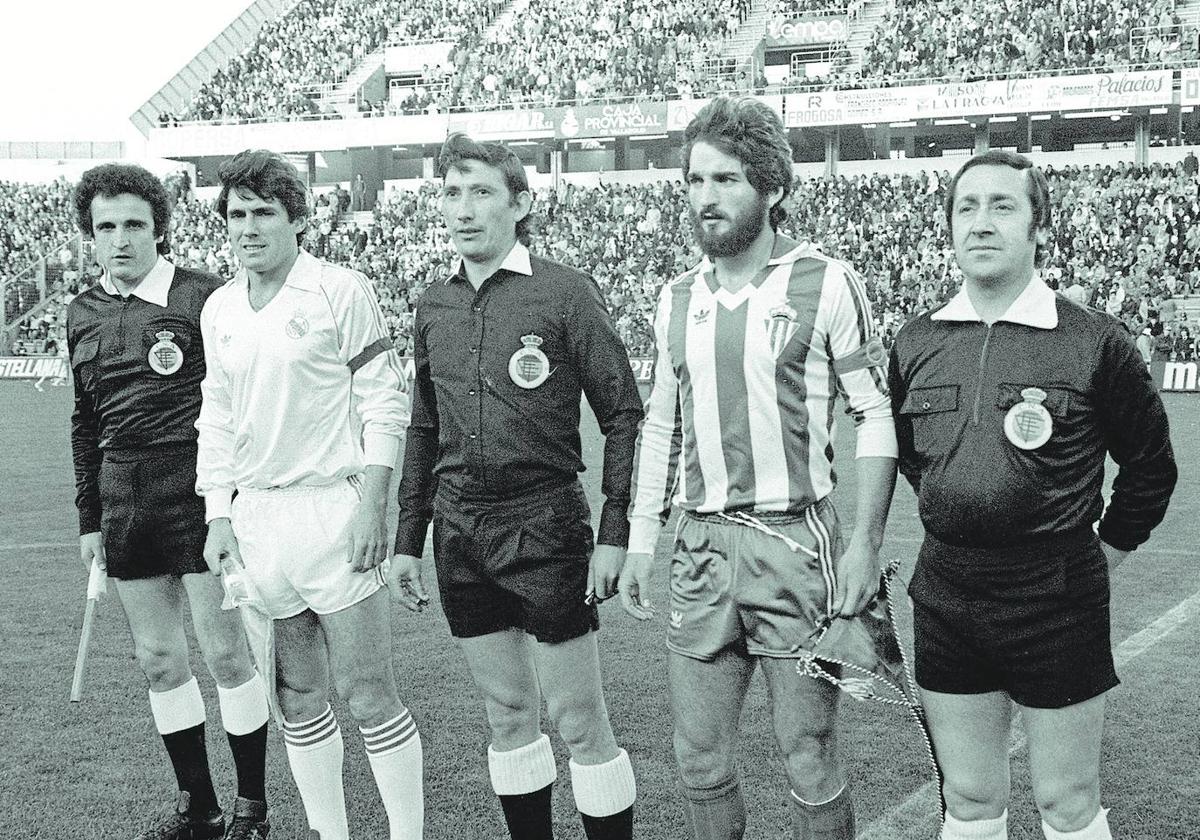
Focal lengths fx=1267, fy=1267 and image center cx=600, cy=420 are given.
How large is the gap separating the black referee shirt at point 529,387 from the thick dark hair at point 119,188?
143cm

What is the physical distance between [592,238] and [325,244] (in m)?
8.35

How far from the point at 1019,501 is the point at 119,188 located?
3.18m

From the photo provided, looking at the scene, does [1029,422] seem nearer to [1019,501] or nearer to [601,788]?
[1019,501]

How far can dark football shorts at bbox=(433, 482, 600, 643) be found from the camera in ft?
11.6

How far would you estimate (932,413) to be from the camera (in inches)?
120

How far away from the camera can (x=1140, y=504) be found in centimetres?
308

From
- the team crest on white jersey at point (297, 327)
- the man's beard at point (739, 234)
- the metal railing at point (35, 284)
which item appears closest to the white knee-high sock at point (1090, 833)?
the man's beard at point (739, 234)

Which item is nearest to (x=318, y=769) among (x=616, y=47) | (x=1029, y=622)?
(x=1029, y=622)

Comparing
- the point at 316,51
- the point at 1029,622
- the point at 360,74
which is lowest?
the point at 1029,622

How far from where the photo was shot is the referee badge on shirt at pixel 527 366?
11.9 ft

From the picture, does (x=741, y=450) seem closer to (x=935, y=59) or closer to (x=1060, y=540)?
(x=1060, y=540)

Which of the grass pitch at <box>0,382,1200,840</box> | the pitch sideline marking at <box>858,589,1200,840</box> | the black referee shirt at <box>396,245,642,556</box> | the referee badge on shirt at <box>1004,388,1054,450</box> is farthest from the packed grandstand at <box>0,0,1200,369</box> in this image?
the referee badge on shirt at <box>1004,388,1054,450</box>

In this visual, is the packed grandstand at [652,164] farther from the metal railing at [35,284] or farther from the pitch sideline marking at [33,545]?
the pitch sideline marking at [33,545]

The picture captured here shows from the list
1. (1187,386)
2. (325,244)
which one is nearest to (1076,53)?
(1187,386)
